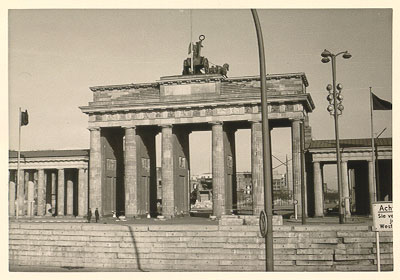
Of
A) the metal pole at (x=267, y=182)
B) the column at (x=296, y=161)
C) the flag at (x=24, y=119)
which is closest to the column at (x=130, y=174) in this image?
the column at (x=296, y=161)

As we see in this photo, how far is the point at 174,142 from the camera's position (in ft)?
163

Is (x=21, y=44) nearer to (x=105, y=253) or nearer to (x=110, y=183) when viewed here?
(x=105, y=253)

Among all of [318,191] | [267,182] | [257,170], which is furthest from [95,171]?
[267,182]

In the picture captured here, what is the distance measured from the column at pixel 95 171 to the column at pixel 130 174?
2.87 m

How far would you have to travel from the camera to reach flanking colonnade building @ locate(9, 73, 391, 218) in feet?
151

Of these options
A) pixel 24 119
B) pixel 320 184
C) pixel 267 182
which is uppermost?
pixel 24 119

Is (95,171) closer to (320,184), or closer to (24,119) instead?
(320,184)

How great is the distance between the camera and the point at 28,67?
22297 mm

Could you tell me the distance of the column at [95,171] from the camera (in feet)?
163

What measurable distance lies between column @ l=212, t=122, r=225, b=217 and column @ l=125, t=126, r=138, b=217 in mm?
7898

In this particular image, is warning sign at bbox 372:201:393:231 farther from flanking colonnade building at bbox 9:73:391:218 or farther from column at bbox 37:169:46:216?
column at bbox 37:169:46:216

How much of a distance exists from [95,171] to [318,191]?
21.5 meters
